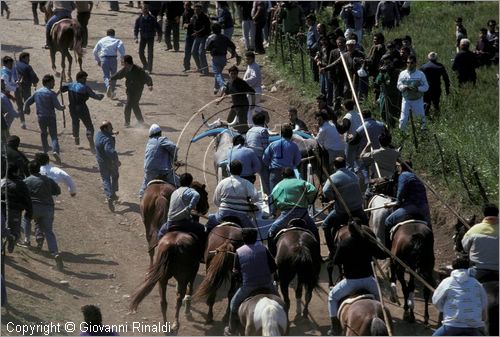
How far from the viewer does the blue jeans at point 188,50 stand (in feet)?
105

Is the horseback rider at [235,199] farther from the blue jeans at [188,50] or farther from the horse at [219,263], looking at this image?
the blue jeans at [188,50]

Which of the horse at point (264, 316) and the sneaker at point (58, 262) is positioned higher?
the horse at point (264, 316)

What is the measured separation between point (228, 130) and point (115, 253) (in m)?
3.27

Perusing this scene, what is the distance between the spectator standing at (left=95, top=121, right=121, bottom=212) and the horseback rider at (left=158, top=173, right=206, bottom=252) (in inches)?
168

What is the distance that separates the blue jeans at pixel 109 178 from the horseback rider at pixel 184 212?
4.43 metres

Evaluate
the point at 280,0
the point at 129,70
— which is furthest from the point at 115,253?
the point at 280,0

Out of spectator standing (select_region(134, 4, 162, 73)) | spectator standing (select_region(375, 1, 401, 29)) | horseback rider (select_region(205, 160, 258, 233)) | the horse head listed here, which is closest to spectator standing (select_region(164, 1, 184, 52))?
spectator standing (select_region(134, 4, 162, 73))

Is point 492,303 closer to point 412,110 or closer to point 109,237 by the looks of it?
point 109,237

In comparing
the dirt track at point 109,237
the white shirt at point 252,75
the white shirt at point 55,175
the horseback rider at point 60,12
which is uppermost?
the horseback rider at point 60,12

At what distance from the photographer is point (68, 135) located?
91.1ft

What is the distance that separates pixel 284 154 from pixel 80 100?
237 inches

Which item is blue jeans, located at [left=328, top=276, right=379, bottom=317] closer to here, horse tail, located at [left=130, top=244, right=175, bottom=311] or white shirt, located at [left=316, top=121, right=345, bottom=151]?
horse tail, located at [left=130, top=244, right=175, bottom=311]

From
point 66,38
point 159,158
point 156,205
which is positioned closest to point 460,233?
point 156,205

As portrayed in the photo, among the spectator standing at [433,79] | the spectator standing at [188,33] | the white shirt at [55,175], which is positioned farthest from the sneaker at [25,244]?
the spectator standing at [188,33]
